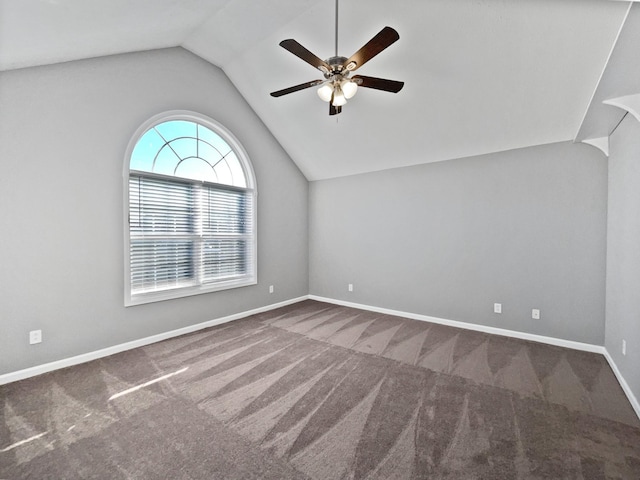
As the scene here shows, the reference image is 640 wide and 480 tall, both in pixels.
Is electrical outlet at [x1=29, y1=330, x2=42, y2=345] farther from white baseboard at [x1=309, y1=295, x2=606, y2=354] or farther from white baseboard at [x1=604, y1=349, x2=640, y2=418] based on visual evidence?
white baseboard at [x1=604, y1=349, x2=640, y2=418]

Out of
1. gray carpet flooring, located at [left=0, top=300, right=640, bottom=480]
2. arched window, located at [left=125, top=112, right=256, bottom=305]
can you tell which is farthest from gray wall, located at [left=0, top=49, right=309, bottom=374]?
gray carpet flooring, located at [left=0, top=300, right=640, bottom=480]

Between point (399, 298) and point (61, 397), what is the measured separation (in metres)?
4.05

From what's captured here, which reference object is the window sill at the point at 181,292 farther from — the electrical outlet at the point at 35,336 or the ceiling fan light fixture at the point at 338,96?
the ceiling fan light fixture at the point at 338,96

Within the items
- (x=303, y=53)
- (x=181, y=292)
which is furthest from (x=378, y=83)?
(x=181, y=292)

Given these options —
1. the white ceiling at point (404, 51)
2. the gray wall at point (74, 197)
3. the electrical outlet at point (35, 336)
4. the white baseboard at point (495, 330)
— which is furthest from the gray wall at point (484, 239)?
the electrical outlet at point (35, 336)

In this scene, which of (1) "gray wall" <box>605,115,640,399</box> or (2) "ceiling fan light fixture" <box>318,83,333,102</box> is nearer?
(1) "gray wall" <box>605,115,640,399</box>

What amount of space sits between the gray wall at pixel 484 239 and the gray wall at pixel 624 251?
20 cm

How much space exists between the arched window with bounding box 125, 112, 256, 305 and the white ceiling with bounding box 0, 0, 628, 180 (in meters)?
0.90

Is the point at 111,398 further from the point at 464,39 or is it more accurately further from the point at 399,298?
the point at 464,39

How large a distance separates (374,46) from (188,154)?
2796mm

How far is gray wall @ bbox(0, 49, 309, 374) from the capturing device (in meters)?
2.39

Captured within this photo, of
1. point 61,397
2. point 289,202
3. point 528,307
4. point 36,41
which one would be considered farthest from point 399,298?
point 36,41

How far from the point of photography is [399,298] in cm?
443

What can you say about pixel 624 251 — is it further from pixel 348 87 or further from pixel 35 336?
pixel 35 336
